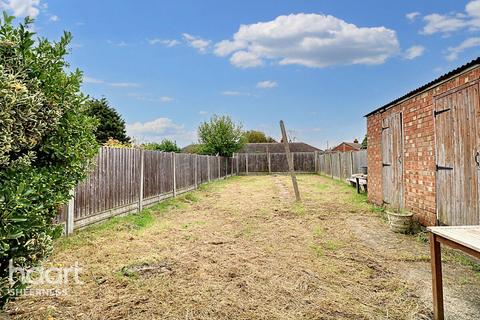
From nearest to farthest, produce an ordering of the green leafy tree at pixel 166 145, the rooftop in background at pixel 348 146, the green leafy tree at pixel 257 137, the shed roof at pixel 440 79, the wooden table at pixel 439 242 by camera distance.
Result: the wooden table at pixel 439 242
the shed roof at pixel 440 79
the green leafy tree at pixel 166 145
the rooftop in background at pixel 348 146
the green leafy tree at pixel 257 137

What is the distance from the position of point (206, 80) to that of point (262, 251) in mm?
13268

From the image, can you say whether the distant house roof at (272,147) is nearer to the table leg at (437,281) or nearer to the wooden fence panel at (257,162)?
the wooden fence panel at (257,162)

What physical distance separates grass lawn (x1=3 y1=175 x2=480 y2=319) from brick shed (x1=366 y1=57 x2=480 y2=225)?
2.59 feet

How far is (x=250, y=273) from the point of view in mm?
3656

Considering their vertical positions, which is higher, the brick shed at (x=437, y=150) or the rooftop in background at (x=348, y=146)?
the rooftop in background at (x=348, y=146)

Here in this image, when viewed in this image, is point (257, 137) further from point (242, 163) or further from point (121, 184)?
point (121, 184)

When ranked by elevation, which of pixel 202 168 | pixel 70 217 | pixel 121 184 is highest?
pixel 202 168

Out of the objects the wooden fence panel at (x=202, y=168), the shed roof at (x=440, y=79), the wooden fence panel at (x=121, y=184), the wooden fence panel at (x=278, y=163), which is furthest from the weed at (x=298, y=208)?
the wooden fence panel at (x=278, y=163)

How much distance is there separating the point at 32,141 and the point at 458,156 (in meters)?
5.54

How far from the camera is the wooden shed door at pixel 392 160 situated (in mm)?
6910

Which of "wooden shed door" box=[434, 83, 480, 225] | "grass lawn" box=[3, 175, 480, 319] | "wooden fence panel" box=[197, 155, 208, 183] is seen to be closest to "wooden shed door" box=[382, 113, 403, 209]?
"grass lawn" box=[3, 175, 480, 319]

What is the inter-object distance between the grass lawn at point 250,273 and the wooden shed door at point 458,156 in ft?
2.38

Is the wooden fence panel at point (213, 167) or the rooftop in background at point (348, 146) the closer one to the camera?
the wooden fence panel at point (213, 167)

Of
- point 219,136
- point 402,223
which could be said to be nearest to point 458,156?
point 402,223
